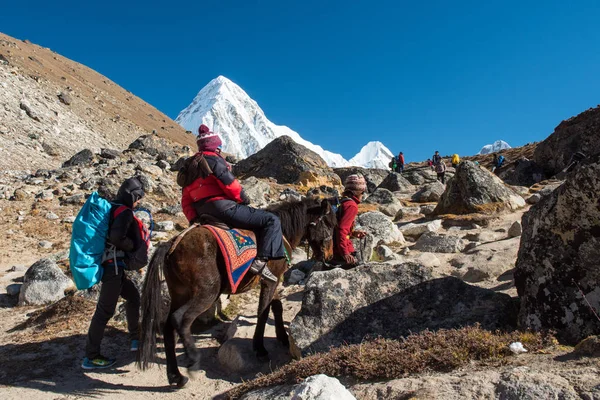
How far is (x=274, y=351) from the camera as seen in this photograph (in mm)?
5457

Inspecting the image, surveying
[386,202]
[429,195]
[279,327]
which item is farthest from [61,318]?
[429,195]

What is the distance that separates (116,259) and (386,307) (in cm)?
370

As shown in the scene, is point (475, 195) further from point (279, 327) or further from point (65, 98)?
point (65, 98)

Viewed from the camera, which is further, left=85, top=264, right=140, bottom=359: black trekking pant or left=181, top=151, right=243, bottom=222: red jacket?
left=85, top=264, right=140, bottom=359: black trekking pant

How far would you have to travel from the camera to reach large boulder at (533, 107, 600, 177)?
23.5 meters

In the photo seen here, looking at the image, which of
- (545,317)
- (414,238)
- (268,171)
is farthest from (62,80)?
(545,317)

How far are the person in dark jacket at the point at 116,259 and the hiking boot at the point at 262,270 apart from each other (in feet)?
5.41

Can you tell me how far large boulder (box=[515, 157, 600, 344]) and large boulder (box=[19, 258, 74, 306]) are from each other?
8.30 meters

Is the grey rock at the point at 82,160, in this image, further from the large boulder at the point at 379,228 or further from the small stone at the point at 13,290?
the large boulder at the point at 379,228

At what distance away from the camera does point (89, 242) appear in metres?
5.25

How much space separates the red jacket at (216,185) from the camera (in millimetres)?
5102

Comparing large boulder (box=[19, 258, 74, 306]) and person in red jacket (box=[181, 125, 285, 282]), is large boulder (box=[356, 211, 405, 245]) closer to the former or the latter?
person in red jacket (box=[181, 125, 285, 282])

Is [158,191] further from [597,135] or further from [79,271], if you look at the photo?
[597,135]

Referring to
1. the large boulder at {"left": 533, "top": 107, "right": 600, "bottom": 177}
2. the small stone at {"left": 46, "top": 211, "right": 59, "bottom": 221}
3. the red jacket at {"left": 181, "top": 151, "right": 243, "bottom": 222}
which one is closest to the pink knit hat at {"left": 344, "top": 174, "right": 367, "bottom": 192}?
the red jacket at {"left": 181, "top": 151, "right": 243, "bottom": 222}
